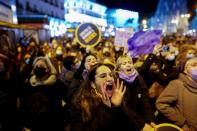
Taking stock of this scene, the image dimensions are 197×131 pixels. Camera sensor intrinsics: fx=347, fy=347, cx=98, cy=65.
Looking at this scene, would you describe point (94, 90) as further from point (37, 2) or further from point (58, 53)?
point (37, 2)

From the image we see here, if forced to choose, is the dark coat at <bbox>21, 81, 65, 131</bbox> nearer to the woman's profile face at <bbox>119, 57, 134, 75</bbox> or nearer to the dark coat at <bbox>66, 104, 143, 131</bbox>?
the woman's profile face at <bbox>119, 57, 134, 75</bbox>

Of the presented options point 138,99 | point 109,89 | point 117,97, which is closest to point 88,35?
point 138,99

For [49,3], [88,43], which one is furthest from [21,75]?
[49,3]

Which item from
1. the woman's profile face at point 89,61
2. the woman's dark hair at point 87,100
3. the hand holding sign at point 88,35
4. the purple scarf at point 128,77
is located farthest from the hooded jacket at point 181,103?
the hand holding sign at point 88,35

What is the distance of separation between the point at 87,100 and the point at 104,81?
258 mm

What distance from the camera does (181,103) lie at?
419 centimetres

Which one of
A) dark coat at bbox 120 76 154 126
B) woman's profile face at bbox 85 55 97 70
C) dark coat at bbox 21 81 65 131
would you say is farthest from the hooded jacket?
dark coat at bbox 21 81 65 131

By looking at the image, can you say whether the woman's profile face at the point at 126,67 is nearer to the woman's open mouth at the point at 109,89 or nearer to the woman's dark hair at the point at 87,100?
the woman's dark hair at the point at 87,100

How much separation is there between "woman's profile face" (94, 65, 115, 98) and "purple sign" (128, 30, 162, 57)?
11.2 feet

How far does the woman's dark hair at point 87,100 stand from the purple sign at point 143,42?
11.4ft

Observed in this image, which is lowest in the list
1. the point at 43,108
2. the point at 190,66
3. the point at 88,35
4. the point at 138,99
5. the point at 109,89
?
the point at 43,108

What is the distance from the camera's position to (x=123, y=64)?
453 cm

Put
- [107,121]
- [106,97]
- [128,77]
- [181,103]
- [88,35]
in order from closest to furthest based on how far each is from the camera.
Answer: [107,121] → [106,97] → [181,103] → [128,77] → [88,35]

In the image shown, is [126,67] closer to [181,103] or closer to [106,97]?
[181,103]
